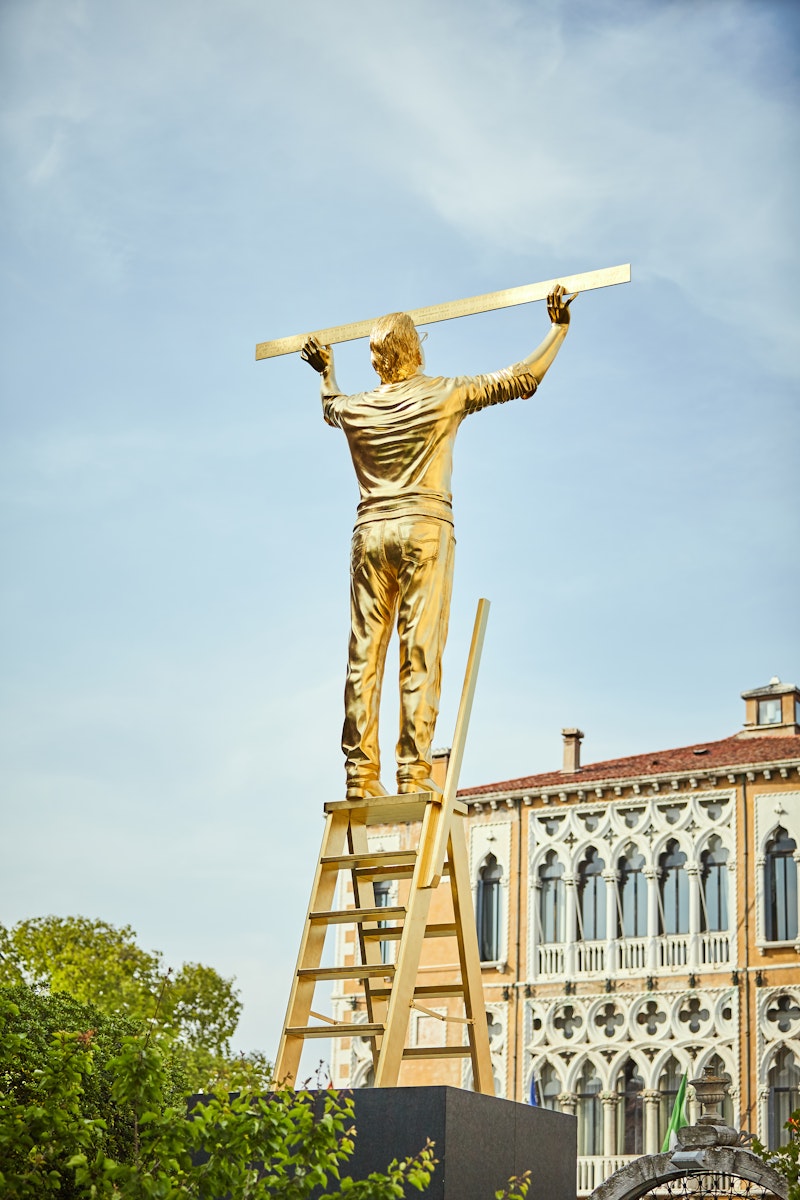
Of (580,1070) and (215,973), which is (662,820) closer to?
(580,1070)

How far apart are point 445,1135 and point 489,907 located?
3138cm

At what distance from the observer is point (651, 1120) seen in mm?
32500

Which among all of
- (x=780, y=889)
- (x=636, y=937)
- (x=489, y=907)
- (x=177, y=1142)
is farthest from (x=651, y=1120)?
(x=177, y=1142)

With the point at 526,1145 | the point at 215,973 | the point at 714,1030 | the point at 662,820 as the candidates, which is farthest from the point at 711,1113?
the point at 526,1145

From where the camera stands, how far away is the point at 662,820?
1361 inches

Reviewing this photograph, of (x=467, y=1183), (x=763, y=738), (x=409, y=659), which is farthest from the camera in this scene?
(x=763, y=738)

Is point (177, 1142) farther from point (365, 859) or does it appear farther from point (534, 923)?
point (534, 923)

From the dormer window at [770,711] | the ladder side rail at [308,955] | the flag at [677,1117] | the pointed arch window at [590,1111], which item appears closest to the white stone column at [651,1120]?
the flag at [677,1117]

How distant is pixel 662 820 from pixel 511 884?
13.1ft

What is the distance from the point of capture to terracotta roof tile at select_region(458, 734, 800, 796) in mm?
33719

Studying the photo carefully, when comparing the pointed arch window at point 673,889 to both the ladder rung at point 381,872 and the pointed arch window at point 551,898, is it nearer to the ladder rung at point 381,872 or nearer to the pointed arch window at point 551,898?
the pointed arch window at point 551,898

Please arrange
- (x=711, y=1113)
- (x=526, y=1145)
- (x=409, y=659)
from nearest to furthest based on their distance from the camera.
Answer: (x=526, y=1145) → (x=409, y=659) → (x=711, y=1113)

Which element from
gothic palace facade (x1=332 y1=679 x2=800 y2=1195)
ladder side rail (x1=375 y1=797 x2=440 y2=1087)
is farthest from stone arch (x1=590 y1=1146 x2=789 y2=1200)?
ladder side rail (x1=375 y1=797 x2=440 y2=1087)

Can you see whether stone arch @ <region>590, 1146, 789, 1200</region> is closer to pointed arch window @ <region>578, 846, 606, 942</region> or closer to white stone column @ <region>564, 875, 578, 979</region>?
white stone column @ <region>564, 875, 578, 979</region>
